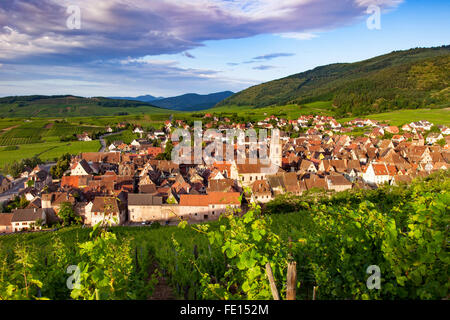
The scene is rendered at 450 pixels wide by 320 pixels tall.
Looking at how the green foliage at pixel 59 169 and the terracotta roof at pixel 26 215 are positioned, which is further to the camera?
the green foliage at pixel 59 169

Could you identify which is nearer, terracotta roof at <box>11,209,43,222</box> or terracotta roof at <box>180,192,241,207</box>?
terracotta roof at <box>11,209,43,222</box>

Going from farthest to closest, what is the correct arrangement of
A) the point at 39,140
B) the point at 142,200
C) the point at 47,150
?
the point at 39,140, the point at 47,150, the point at 142,200

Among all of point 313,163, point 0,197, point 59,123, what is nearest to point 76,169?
point 0,197

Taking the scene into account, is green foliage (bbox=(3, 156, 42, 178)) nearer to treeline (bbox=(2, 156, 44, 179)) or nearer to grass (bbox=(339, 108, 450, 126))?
treeline (bbox=(2, 156, 44, 179))

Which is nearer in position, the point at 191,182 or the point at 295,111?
the point at 191,182

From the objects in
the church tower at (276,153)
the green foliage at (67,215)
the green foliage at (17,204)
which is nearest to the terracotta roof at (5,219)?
the green foliage at (67,215)

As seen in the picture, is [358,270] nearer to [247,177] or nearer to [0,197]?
[247,177]

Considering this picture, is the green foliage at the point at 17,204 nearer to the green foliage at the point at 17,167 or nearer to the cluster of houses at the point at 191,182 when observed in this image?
the cluster of houses at the point at 191,182

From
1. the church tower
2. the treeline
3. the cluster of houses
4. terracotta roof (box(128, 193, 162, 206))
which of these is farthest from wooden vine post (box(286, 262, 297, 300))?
the treeline
